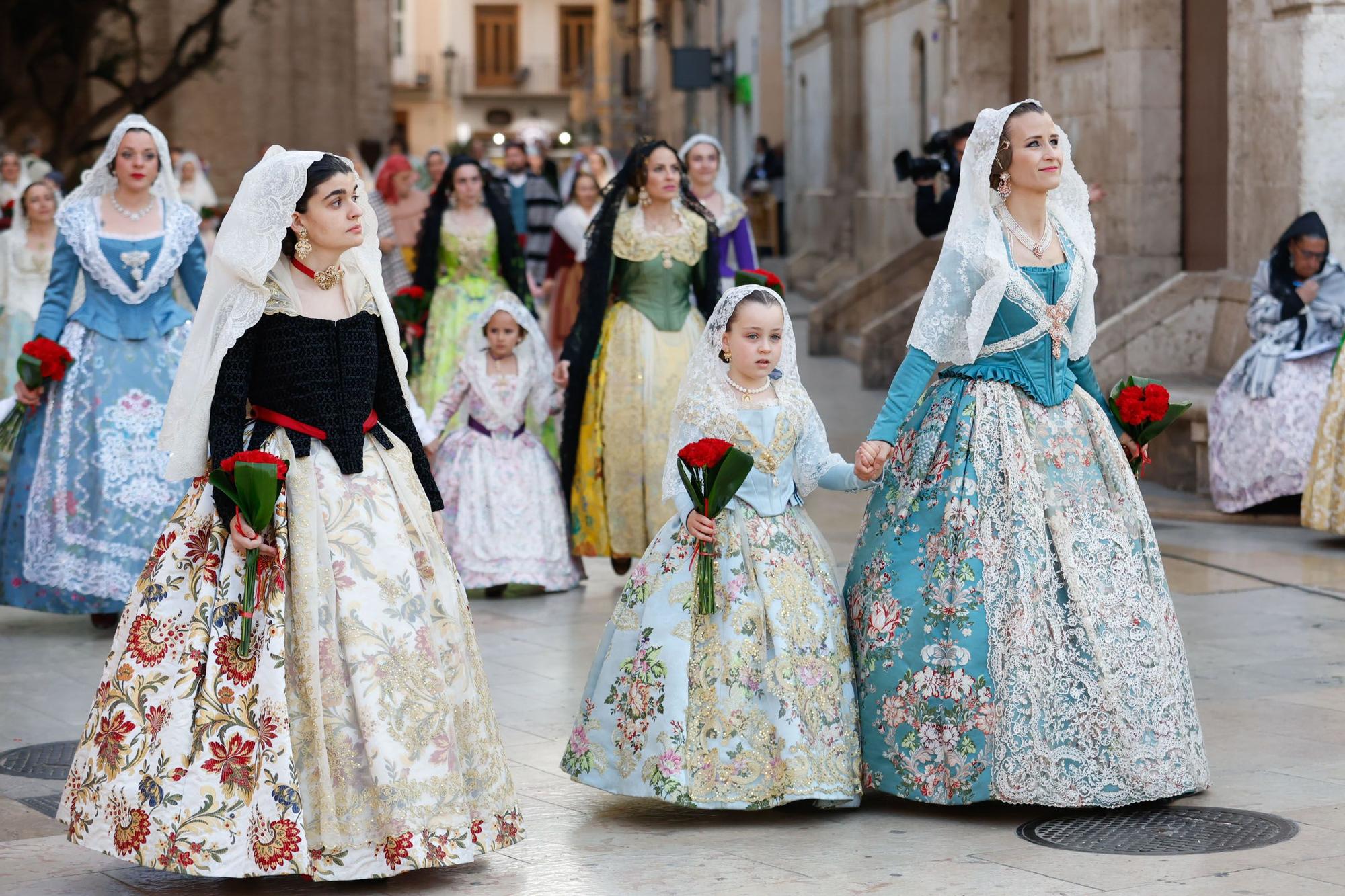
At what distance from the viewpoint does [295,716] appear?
15.9 ft

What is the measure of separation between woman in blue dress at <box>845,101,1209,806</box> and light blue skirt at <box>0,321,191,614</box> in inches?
153

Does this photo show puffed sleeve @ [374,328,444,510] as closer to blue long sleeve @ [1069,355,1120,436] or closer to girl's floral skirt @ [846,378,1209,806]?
girl's floral skirt @ [846,378,1209,806]

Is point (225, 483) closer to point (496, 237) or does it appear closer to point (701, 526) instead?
point (701, 526)

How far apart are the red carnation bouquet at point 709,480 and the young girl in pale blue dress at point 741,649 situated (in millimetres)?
51

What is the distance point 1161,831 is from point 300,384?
2.52 m

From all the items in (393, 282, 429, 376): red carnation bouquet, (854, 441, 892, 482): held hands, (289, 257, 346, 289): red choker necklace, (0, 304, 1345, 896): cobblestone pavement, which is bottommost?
(0, 304, 1345, 896): cobblestone pavement

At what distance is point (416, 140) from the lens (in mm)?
81500

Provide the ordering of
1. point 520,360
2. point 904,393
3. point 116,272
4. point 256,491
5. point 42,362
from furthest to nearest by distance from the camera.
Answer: point 520,360, point 116,272, point 42,362, point 904,393, point 256,491

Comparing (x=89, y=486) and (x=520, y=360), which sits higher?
(x=520, y=360)

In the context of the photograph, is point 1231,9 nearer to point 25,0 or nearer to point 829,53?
point 829,53

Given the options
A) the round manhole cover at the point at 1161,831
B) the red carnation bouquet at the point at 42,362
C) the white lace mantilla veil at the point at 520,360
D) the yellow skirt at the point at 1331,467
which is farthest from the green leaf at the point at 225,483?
the yellow skirt at the point at 1331,467

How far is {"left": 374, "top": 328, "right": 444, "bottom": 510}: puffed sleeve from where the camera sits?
210 inches

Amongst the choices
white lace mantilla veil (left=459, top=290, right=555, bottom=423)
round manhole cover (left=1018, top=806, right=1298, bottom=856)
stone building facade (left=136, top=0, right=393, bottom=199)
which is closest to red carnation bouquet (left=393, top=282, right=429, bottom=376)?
white lace mantilla veil (left=459, top=290, right=555, bottom=423)

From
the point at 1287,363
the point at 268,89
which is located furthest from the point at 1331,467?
the point at 268,89
